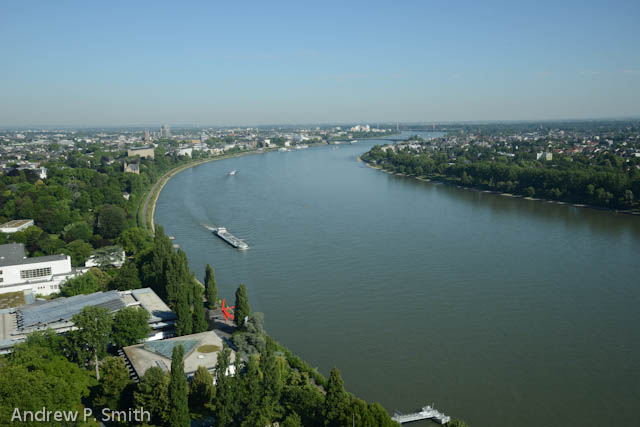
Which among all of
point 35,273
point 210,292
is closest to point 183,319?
point 210,292

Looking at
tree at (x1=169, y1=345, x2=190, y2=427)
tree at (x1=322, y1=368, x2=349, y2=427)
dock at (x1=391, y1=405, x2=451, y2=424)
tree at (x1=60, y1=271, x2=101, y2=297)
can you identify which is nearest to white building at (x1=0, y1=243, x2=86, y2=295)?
tree at (x1=60, y1=271, x2=101, y2=297)

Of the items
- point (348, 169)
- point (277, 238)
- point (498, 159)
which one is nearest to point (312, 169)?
point (348, 169)

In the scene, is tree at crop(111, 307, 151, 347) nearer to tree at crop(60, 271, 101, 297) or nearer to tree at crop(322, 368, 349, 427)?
tree at crop(60, 271, 101, 297)

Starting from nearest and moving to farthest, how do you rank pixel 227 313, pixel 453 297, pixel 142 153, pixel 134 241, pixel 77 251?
pixel 227 313 → pixel 453 297 → pixel 77 251 → pixel 134 241 → pixel 142 153

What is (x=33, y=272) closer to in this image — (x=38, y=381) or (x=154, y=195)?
(x=38, y=381)

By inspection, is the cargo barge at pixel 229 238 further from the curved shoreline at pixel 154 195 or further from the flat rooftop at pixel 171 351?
the flat rooftop at pixel 171 351
